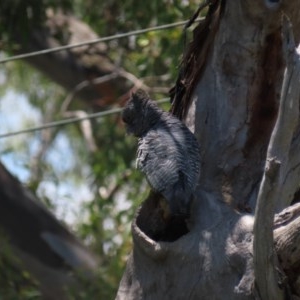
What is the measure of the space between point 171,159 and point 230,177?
32 centimetres

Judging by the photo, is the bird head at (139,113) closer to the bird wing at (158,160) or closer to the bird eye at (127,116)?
the bird eye at (127,116)

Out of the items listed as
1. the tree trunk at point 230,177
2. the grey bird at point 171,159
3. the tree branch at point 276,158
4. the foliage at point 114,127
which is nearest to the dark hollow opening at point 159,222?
the tree trunk at point 230,177

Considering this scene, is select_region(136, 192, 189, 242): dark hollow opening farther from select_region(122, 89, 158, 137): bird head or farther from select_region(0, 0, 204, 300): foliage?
select_region(0, 0, 204, 300): foliage

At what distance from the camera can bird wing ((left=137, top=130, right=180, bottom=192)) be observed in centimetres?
400

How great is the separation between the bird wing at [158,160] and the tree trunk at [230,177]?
18 cm

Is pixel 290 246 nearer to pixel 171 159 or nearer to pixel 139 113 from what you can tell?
pixel 171 159


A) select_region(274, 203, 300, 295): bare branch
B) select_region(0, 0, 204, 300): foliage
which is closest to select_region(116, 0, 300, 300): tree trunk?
select_region(274, 203, 300, 295): bare branch

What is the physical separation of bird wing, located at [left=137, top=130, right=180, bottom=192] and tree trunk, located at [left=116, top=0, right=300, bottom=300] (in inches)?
6.9

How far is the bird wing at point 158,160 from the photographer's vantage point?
4000 mm

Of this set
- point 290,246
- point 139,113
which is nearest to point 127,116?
point 139,113

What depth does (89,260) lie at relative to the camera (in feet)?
26.7

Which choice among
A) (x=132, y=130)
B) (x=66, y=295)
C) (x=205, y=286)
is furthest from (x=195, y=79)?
(x=66, y=295)

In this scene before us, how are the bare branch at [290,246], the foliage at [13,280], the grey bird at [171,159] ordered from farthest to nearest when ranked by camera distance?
the foliage at [13,280], the grey bird at [171,159], the bare branch at [290,246]

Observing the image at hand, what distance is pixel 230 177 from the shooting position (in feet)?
14.0
